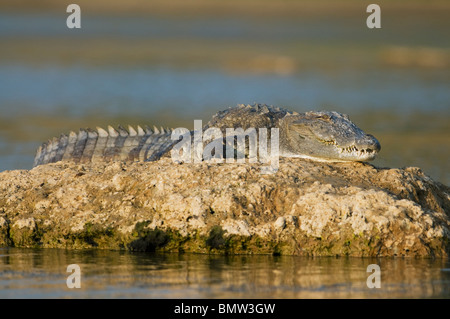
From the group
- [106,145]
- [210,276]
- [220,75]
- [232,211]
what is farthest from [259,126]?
[220,75]

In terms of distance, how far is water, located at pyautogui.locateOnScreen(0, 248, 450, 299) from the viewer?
5098 mm

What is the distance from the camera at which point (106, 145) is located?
10.2 m

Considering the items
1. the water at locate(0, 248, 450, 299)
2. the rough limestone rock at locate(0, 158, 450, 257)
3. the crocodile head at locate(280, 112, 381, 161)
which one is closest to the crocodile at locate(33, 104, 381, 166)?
the crocodile head at locate(280, 112, 381, 161)

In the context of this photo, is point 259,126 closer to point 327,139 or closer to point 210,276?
point 327,139

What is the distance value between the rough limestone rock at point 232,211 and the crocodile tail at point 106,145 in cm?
270

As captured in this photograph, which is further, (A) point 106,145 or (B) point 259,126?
(A) point 106,145

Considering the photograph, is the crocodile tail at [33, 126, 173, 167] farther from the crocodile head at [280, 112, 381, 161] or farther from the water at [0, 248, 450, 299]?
the water at [0, 248, 450, 299]

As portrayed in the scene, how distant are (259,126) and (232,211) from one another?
8.94ft

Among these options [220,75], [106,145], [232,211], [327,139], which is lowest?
[232,211]

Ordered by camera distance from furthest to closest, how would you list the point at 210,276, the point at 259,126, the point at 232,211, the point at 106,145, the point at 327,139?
the point at 106,145 < the point at 259,126 < the point at 327,139 < the point at 232,211 < the point at 210,276

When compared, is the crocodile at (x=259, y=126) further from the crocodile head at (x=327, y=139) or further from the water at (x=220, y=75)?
the water at (x=220, y=75)
